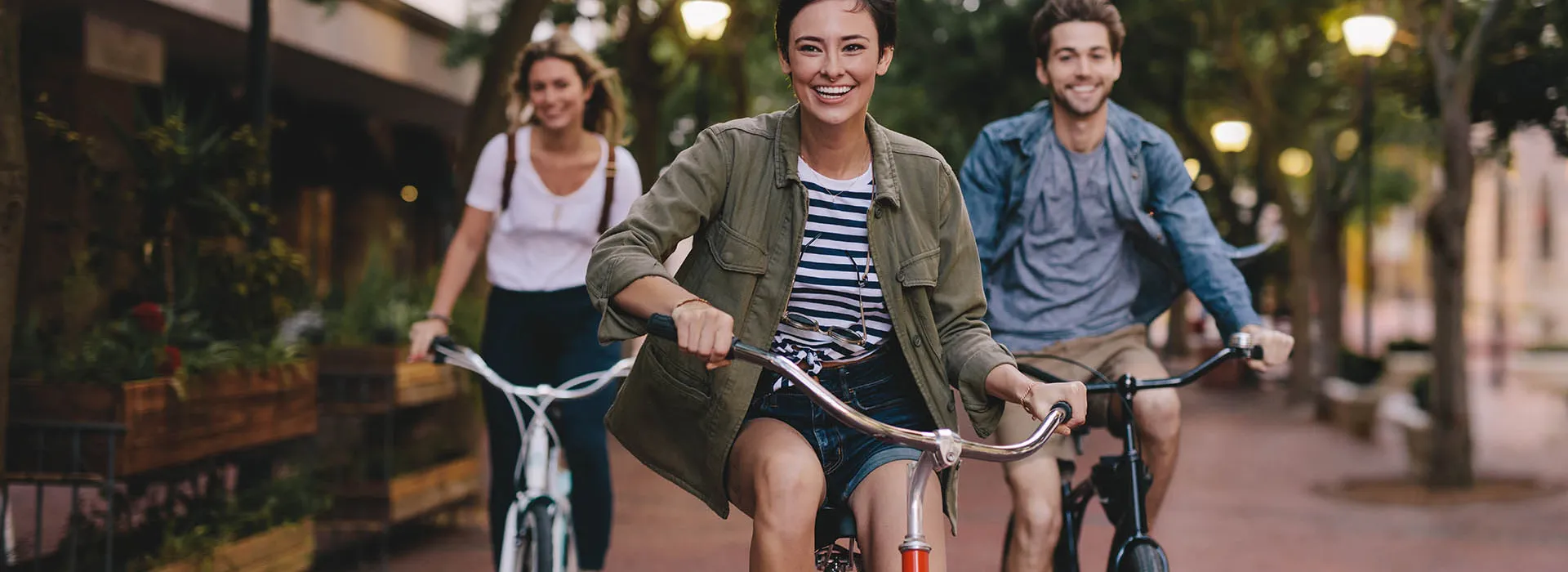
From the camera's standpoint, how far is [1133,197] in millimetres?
4641

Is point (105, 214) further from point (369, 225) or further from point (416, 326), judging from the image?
point (369, 225)

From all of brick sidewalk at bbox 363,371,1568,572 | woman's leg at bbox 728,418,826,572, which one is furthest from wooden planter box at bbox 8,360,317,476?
woman's leg at bbox 728,418,826,572

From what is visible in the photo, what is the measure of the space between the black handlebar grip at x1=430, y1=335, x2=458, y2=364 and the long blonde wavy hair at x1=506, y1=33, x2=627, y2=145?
958mm

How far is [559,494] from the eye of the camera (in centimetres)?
491

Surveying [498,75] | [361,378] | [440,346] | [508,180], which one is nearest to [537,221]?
[508,180]

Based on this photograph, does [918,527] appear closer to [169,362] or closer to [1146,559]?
[1146,559]

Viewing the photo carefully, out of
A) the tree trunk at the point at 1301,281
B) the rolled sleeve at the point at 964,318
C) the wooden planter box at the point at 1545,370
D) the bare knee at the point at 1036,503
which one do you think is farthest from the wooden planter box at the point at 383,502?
the wooden planter box at the point at 1545,370

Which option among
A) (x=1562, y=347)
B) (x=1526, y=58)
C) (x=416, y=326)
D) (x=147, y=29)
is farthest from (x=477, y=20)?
(x=1562, y=347)

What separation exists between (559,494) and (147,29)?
1195 centimetres

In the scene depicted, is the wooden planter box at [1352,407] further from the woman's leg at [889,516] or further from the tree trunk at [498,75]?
the woman's leg at [889,516]

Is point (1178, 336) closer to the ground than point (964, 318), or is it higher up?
closer to the ground

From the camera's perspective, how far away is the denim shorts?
3.25 m

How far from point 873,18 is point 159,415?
3339 mm

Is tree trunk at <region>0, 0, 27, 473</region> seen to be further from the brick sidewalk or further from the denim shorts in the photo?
the denim shorts
